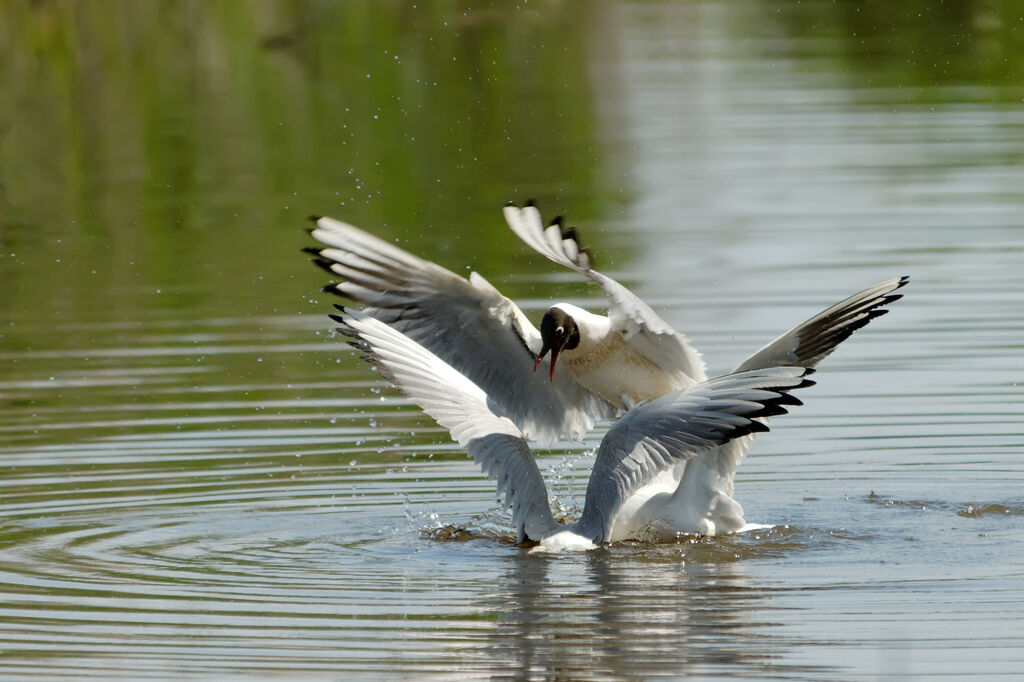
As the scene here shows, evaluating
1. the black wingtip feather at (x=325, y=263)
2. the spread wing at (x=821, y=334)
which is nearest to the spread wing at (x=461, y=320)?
the black wingtip feather at (x=325, y=263)

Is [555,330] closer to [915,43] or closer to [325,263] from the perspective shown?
[325,263]

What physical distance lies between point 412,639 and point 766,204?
33.8ft

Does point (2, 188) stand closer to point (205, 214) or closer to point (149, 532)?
point (205, 214)

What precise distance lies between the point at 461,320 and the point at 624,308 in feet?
3.18

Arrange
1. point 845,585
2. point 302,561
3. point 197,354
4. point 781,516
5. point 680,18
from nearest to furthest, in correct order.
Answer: point 845,585, point 302,561, point 781,516, point 197,354, point 680,18

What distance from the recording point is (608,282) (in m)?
7.74

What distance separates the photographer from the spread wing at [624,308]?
7777 mm

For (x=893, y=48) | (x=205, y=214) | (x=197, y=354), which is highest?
(x=893, y=48)

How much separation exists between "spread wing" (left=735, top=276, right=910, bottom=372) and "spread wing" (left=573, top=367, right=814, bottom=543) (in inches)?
13.1

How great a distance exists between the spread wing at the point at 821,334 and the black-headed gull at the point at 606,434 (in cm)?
31

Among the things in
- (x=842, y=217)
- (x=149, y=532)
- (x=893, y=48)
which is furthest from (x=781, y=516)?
(x=893, y=48)

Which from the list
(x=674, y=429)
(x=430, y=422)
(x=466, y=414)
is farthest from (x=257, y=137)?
(x=674, y=429)

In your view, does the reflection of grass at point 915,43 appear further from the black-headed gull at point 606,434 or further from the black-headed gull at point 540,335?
the black-headed gull at point 606,434

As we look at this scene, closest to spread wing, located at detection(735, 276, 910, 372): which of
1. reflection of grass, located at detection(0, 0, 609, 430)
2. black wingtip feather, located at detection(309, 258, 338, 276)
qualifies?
black wingtip feather, located at detection(309, 258, 338, 276)
